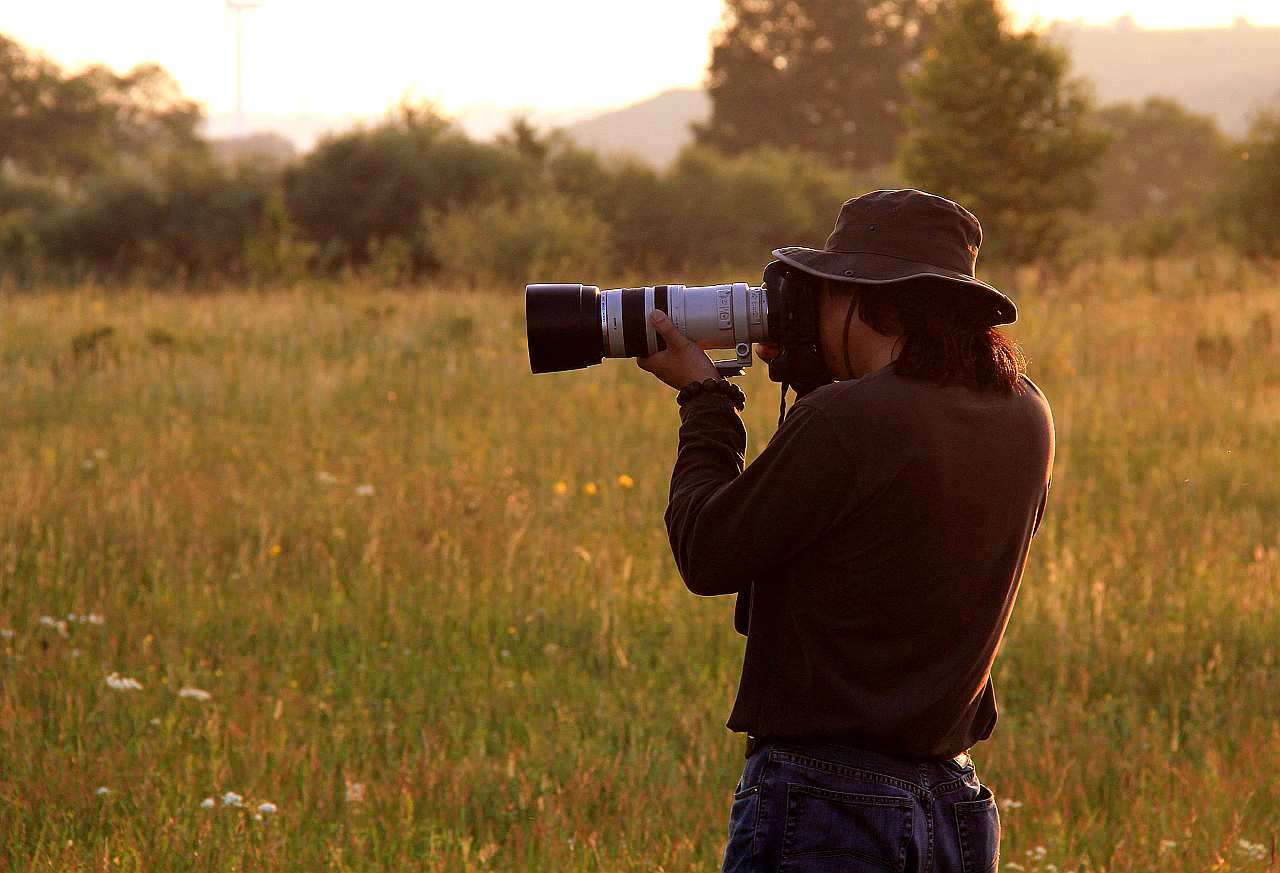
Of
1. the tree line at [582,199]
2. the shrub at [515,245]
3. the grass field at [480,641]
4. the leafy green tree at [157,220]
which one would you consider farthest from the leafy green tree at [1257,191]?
the leafy green tree at [157,220]

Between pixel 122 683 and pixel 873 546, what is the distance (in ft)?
8.88

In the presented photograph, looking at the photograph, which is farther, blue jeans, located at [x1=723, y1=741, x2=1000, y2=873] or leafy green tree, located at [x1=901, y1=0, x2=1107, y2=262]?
leafy green tree, located at [x1=901, y1=0, x2=1107, y2=262]

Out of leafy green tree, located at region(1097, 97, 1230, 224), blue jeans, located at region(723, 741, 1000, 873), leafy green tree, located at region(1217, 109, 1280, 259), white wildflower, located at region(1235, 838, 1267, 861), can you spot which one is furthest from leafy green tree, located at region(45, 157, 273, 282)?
leafy green tree, located at region(1097, 97, 1230, 224)

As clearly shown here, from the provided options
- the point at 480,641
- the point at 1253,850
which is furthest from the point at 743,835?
the point at 480,641

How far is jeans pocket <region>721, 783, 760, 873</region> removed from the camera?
5.90 ft

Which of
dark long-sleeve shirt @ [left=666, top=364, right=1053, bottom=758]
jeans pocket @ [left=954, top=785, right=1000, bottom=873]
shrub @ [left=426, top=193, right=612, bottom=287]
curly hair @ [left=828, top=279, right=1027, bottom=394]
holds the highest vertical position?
shrub @ [left=426, top=193, right=612, bottom=287]

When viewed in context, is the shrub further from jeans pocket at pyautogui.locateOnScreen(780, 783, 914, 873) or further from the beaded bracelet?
jeans pocket at pyautogui.locateOnScreen(780, 783, 914, 873)

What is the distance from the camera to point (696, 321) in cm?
207

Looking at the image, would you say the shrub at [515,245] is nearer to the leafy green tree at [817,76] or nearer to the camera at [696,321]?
the camera at [696,321]

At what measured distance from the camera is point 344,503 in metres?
5.82

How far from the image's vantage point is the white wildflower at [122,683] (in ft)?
12.2

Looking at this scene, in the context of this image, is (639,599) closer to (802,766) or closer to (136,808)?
(136,808)

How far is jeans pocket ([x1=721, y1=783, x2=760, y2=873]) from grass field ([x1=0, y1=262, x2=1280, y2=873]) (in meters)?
1.24

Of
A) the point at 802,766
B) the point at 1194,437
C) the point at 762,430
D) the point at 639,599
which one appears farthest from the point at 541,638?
the point at 1194,437
